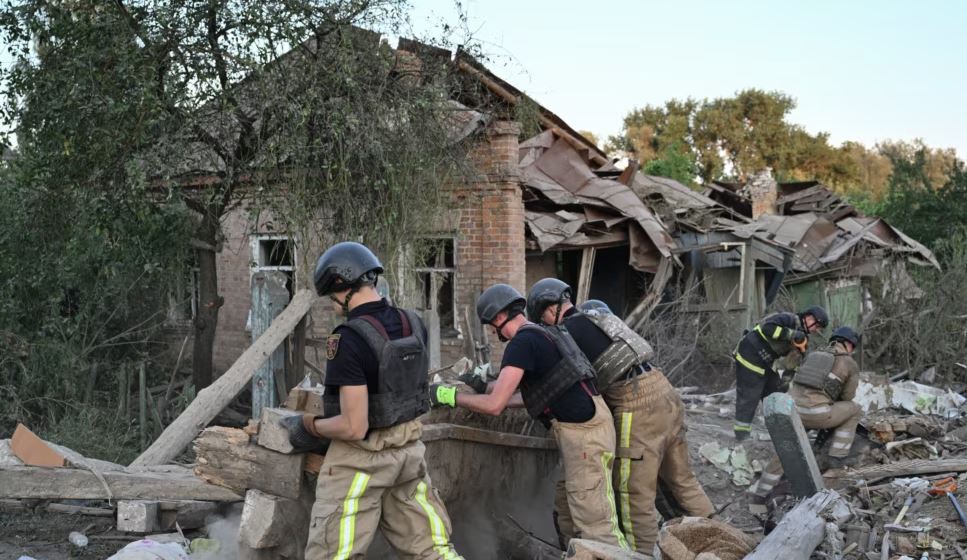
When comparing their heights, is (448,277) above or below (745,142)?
below

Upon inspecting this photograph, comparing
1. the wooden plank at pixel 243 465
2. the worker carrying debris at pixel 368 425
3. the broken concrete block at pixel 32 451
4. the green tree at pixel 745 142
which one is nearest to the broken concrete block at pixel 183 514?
the wooden plank at pixel 243 465

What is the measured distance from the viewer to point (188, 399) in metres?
8.74

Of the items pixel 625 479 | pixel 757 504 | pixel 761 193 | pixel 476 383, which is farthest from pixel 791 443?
pixel 761 193

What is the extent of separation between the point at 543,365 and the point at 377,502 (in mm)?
1402

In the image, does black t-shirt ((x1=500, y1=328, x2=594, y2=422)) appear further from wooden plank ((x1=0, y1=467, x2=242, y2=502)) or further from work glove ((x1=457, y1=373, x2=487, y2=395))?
wooden plank ((x1=0, y1=467, x2=242, y2=502))

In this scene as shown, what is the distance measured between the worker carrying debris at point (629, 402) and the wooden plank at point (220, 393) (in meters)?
2.15

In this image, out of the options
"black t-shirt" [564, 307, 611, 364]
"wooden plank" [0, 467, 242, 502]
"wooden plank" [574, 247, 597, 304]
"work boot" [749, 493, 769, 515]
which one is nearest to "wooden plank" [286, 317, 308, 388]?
"black t-shirt" [564, 307, 611, 364]

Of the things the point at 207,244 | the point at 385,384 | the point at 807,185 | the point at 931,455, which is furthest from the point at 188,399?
the point at 807,185

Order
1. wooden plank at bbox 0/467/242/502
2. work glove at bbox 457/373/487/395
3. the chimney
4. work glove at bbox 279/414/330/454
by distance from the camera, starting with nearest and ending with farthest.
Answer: work glove at bbox 279/414/330/454 → wooden plank at bbox 0/467/242/502 → work glove at bbox 457/373/487/395 → the chimney

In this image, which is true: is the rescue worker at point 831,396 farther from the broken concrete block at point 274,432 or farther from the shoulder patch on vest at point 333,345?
the shoulder patch on vest at point 333,345

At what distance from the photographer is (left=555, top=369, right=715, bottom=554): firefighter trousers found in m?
5.64

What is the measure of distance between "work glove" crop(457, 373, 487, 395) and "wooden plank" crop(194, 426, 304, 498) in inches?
57.2

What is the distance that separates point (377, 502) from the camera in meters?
3.95

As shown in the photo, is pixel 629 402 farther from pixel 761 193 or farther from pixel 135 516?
pixel 761 193
